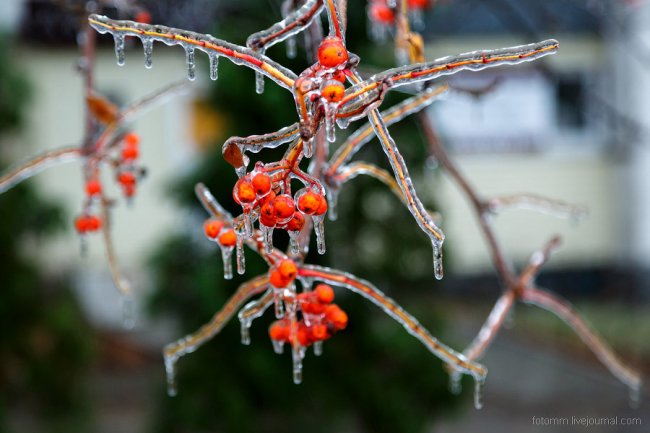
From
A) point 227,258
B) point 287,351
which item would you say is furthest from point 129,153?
point 287,351

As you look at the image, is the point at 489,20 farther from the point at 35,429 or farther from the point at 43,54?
the point at 35,429

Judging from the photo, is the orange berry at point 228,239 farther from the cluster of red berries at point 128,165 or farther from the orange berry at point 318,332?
the cluster of red berries at point 128,165

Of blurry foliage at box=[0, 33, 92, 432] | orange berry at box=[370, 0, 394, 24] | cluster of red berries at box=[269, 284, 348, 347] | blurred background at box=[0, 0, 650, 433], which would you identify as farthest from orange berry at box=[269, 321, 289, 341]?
blurry foliage at box=[0, 33, 92, 432]

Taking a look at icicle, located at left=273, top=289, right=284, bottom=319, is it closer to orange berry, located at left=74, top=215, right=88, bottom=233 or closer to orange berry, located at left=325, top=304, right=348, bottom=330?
orange berry, located at left=325, top=304, right=348, bottom=330

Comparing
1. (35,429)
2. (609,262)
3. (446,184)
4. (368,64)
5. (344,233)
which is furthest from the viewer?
(609,262)

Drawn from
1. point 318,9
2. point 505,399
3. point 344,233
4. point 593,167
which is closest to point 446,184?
point 593,167
